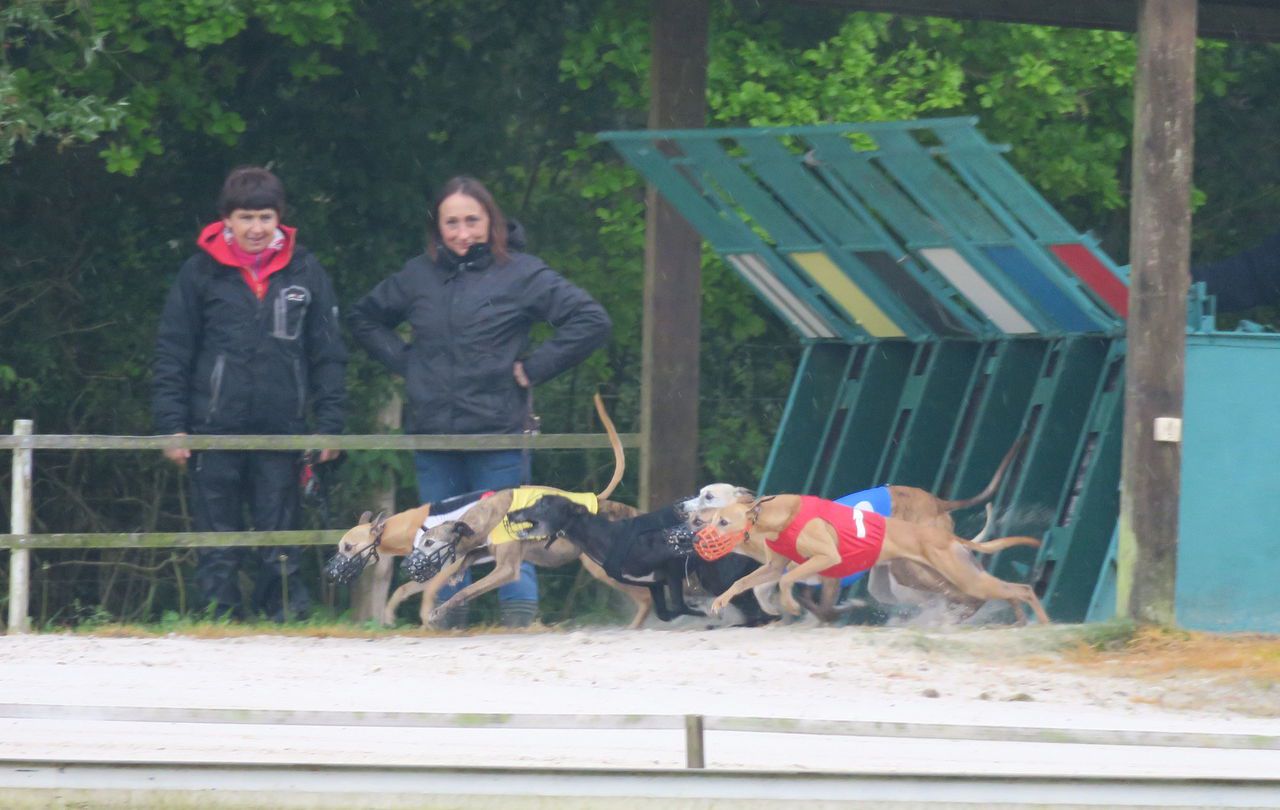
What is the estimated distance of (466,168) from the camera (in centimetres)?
1314

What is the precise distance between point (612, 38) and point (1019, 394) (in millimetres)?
3743

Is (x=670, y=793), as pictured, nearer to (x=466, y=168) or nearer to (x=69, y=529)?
(x=466, y=168)

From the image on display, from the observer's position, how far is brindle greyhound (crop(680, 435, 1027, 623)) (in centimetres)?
897

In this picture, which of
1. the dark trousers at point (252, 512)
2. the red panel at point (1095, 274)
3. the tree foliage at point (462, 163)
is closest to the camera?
the red panel at point (1095, 274)

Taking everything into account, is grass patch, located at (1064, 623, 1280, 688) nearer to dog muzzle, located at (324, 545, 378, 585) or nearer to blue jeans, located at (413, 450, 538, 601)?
blue jeans, located at (413, 450, 538, 601)

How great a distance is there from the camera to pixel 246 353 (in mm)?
9070

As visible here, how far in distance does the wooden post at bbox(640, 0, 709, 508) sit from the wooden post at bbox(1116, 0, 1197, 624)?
239 centimetres

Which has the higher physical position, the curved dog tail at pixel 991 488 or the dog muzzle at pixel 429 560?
the curved dog tail at pixel 991 488

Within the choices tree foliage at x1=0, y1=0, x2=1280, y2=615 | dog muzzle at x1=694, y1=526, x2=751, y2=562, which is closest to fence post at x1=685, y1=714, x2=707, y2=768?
dog muzzle at x1=694, y1=526, x2=751, y2=562

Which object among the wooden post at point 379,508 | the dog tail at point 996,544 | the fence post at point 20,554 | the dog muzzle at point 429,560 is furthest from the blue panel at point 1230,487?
the wooden post at point 379,508

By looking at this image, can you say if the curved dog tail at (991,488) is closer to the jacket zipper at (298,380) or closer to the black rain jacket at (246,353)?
the black rain jacket at (246,353)

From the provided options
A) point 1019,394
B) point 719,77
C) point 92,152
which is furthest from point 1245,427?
point 92,152

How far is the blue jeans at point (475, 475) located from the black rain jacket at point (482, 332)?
15cm

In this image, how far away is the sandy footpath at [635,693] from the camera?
257 inches
